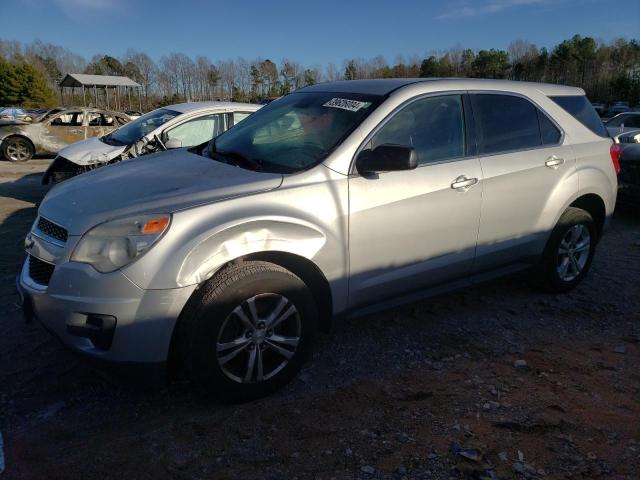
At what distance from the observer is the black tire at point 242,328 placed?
2695mm

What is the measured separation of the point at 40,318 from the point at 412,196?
7.52 ft

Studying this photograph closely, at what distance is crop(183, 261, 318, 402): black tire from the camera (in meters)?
2.70

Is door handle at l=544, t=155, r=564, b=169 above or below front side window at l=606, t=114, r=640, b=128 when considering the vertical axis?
below

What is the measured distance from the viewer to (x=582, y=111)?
4656mm

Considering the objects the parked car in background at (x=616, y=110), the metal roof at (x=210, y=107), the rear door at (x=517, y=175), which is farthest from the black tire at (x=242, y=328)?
the parked car in background at (x=616, y=110)

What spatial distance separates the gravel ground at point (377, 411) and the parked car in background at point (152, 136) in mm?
3742

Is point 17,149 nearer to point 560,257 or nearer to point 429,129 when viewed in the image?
point 429,129

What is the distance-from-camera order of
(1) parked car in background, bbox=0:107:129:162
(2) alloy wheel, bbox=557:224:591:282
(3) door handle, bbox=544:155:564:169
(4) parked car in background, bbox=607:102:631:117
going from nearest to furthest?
(3) door handle, bbox=544:155:564:169 → (2) alloy wheel, bbox=557:224:591:282 → (1) parked car in background, bbox=0:107:129:162 → (4) parked car in background, bbox=607:102:631:117

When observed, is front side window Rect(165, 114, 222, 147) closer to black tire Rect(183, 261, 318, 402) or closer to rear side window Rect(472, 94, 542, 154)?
rear side window Rect(472, 94, 542, 154)

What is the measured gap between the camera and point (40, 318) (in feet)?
9.21

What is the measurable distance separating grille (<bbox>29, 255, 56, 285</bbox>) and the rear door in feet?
9.23

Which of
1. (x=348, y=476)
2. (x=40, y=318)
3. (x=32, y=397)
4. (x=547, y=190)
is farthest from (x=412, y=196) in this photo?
(x=32, y=397)

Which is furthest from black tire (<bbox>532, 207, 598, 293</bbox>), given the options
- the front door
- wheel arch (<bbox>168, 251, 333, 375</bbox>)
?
wheel arch (<bbox>168, 251, 333, 375</bbox>)

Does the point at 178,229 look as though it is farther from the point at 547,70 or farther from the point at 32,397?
the point at 547,70
